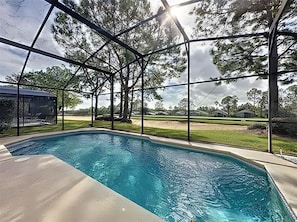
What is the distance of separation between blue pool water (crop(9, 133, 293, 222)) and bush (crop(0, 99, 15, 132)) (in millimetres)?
4281

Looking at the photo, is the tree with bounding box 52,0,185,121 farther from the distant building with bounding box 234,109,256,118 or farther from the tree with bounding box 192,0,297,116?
the distant building with bounding box 234,109,256,118

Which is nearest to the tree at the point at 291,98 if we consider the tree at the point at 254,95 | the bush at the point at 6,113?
the tree at the point at 254,95

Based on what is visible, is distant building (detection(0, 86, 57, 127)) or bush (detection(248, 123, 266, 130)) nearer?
bush (detection(248, 123, 266, 130))

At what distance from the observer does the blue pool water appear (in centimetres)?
246

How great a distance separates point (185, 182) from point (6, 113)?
34.1 ft

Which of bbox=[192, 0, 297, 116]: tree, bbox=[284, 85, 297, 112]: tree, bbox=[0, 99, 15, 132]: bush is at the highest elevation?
bbox=[192, 0, 297, 116]: tree

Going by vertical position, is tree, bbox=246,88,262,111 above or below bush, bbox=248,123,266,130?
above

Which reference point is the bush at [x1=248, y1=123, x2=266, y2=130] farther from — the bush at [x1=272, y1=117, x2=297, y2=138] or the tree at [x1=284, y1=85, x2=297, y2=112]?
the tree at [x1=284, y1=85, x2=297, y2=112]

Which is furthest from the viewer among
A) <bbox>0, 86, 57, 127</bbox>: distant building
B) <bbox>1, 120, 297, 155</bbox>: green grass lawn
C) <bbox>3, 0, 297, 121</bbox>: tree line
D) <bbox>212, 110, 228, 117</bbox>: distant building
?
<bbox>0, 86, 57, 127</bbox>: distant building

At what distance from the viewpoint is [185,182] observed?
3.44 metres

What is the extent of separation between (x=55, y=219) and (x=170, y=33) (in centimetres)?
860

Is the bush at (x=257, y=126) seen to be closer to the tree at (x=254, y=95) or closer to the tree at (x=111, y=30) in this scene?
the tree at (x=254, y=95)

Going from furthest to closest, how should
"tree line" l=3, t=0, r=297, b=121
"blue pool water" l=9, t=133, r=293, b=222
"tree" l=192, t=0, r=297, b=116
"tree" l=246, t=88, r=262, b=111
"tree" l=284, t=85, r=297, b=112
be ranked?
"tree" l=246, t=88, r=262, b=111
"tree line" l=3, t=0, r=297, b=121
"tree" l=192, t=0, r=297, b=116
"tree" l=284, t=85, r=297, b=112
"blue pool water" l=9, t=133, r=293, b=222

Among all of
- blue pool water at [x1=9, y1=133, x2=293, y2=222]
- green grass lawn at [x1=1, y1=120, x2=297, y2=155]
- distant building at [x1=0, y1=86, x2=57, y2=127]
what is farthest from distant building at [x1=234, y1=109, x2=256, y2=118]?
distant building at [x1=0, y1=86, x2=57, y2=127]
